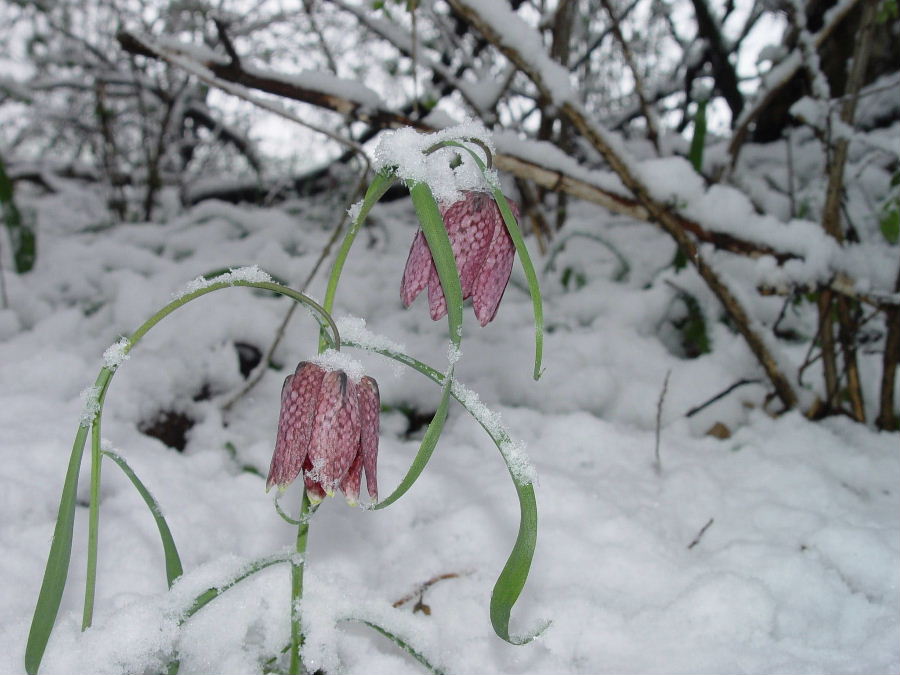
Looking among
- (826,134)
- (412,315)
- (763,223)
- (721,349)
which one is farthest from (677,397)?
(412,315)

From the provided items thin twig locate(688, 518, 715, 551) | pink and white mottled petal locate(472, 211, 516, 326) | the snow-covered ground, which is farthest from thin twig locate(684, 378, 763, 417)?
pink and white mottled petal locate(472, 211, 516, 326)

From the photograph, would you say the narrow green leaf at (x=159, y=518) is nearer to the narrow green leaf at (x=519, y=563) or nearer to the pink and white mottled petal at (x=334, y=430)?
the pink and white mottled petal at (x=334, y=430)

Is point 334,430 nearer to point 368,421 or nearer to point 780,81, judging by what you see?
point 368,421

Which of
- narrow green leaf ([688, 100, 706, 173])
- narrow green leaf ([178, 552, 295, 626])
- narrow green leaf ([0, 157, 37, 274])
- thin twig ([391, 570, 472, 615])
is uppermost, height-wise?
narrow green leaf ([688, 100, 706, 173])

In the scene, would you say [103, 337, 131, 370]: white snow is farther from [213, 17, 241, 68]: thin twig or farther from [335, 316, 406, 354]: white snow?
[213, 17, 241, 68]: thin twig

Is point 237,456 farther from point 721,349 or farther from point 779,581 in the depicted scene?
point 721,349

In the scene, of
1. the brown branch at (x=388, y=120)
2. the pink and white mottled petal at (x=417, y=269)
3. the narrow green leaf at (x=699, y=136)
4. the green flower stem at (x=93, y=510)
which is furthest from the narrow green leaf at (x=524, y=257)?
the narrow green leaf at (x=699, y=136)
